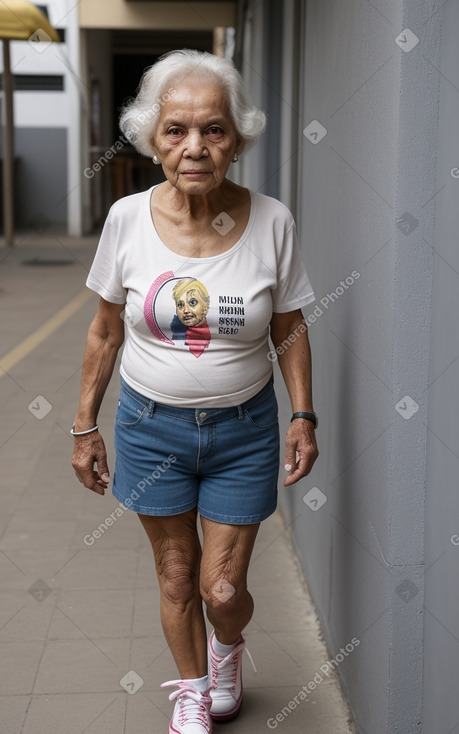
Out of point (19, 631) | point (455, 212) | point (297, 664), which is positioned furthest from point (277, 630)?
point (455, 212)

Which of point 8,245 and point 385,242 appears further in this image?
point 8,245

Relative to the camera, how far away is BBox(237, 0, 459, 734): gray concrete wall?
A: 2066 mm

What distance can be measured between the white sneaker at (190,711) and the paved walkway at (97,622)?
18 centimetres

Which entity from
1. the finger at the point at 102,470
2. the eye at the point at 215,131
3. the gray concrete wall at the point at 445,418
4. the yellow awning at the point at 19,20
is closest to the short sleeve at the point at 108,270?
the eye at the point at 215,131

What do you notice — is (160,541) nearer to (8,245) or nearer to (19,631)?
(19,631)

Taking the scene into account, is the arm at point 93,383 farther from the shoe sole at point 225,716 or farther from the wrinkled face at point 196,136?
the shoe sole at point 225,716

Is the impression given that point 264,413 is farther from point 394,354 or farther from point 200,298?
point 394,354

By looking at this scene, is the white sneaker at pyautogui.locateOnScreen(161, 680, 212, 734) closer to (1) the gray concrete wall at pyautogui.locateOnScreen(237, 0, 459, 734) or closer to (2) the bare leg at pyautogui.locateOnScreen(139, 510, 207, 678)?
(2) the bare leg at pyautogui.locateOnScreen(139, 510, 207, 678)

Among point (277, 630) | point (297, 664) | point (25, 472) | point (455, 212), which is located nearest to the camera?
point (455, 212)

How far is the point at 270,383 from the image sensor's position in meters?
2.61

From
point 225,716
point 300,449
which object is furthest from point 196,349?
point 225,716

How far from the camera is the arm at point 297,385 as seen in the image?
2539 millimetres

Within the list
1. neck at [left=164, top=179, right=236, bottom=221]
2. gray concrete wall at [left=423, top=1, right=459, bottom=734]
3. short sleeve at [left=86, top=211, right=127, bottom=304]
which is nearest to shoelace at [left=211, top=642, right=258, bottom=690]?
gray concrete wall at [left=423, top=1, right=459, bottom=734]

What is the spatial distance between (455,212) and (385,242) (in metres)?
0.29
